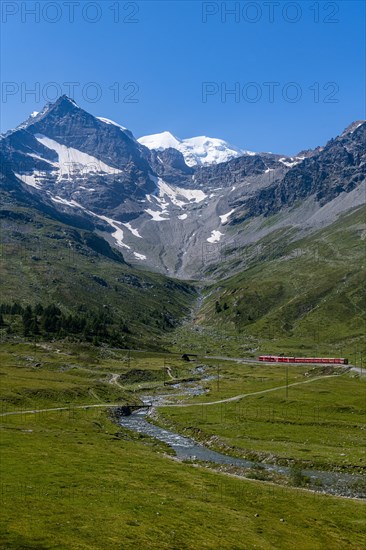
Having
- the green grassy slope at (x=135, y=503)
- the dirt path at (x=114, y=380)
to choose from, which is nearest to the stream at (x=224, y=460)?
the green grassy slope at (x=135, y=503)

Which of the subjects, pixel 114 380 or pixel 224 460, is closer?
pixel 224 460

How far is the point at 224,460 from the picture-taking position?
78625mm

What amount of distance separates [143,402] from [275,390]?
126 ft

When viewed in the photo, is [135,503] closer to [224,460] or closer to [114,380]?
[224,460]

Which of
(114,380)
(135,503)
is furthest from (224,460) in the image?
(114,380)

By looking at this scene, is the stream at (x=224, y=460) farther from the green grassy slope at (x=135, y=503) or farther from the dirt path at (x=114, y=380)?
the dirt path at (x=114, y=380)

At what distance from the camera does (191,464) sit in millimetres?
74312

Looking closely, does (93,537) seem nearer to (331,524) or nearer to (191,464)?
(331,524)

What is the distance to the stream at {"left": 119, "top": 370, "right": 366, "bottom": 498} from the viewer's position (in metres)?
64.2

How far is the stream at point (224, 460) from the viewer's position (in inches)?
2530

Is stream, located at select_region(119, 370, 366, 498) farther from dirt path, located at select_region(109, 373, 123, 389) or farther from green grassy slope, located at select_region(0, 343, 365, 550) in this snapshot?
dirt path, located at select_region(109, 373, 123, 389)

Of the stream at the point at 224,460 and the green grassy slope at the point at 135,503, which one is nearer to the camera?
the green grassy slope at the point at 135,503

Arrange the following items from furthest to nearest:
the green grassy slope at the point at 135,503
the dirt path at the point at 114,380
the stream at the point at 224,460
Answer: the dirt path at the point at 114,380 < the stream at the point at 224,460 < the green grassy slope at the point at 135,503

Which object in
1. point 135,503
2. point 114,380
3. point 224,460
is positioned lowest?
point 114,380
